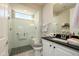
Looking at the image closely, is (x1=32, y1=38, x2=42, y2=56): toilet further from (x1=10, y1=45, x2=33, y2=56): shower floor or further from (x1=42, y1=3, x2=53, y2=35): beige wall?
(x1=42, y1=3, x2=53, y2=35): beige wall

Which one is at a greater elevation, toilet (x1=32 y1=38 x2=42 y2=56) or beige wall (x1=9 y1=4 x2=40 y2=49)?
beige wall (x1=9 y1=4 x2=40 y2=49)

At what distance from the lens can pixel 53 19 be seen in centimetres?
160

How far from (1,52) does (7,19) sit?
1.63ft

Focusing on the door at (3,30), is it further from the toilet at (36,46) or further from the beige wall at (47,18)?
the beige wall at (47,18)

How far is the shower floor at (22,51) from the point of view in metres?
1.39

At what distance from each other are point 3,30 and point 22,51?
1.42 ft

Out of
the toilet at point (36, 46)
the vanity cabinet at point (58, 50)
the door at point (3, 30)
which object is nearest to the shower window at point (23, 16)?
the door at point (3, 30)

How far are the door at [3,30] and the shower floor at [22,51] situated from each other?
0.38 feet

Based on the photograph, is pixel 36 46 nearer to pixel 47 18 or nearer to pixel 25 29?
pixel 25 29

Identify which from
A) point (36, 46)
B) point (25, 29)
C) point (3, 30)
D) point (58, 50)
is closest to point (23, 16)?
point (25, 29)

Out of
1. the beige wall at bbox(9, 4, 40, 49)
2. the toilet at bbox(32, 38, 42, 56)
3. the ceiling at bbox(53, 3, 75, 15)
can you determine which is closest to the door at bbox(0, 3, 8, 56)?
the beige wall at bbox(9, 4, 40, 49)

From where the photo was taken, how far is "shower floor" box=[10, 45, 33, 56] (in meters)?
1.39

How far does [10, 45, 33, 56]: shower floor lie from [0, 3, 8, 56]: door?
0.12 metres

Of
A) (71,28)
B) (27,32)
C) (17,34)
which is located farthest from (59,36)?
(17,34)
